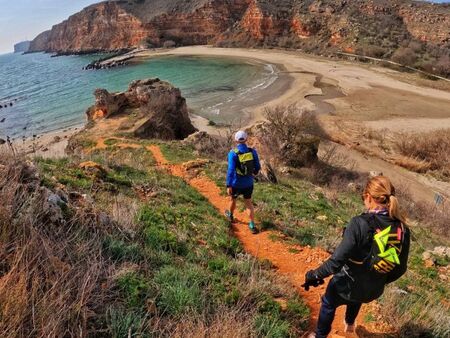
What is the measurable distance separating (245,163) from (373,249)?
4.38m

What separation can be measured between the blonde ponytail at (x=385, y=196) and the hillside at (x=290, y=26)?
57.0m

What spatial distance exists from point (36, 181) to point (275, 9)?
317 ft

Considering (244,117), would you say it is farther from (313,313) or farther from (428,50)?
(428,50)

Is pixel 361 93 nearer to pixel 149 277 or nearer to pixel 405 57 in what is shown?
pixel 405 57

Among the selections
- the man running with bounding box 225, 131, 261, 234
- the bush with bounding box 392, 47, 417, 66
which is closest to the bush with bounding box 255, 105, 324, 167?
the man running with bounding box 225, 131, 261, 234

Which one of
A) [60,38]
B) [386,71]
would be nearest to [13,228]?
[386,71]

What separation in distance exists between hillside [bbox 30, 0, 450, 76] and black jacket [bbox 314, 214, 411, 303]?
57130mm

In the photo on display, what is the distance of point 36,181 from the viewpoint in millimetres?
5906

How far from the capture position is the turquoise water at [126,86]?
3981 centimetres

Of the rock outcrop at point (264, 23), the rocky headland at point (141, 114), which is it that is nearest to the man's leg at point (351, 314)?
the rocky headland at point (141, 114)

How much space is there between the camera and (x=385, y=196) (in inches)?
152

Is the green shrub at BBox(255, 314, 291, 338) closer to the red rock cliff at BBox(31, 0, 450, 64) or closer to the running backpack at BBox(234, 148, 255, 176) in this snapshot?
the running backpack at BBox(234, 148, 255, 176)

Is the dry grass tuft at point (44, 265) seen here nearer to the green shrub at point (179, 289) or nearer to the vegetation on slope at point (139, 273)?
the vegetation on slope at point (139, 273)

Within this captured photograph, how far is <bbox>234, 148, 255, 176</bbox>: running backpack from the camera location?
314 inches
